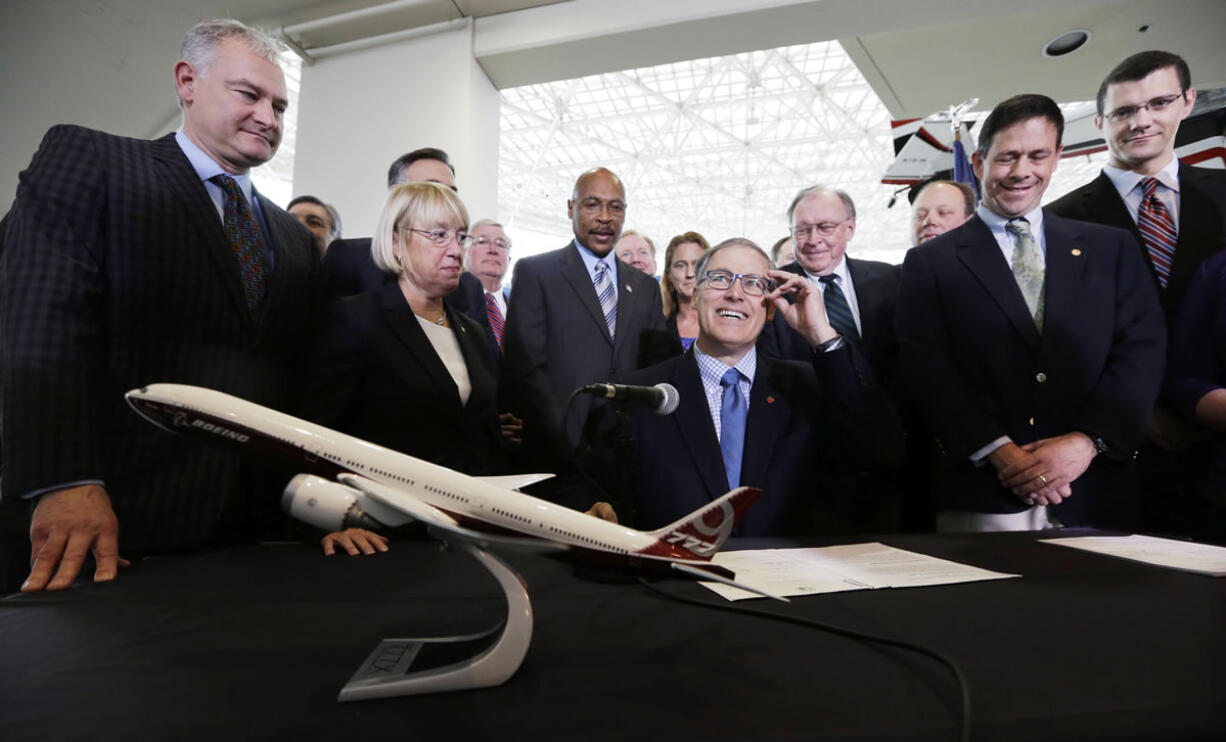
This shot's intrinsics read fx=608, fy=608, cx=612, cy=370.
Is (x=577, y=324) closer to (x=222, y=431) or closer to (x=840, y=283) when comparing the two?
(x=840, y=283)

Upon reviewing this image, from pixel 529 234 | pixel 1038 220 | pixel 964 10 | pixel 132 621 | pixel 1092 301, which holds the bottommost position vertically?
pixel 132 621

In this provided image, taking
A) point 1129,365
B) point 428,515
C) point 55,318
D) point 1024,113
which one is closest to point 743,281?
point 1024,113

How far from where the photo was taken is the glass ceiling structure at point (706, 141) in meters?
14.9

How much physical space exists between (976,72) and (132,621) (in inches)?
388

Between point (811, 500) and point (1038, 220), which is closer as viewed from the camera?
point (811, 500)

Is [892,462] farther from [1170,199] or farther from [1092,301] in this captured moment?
[1170,199]

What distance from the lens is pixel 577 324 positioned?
3879 mm

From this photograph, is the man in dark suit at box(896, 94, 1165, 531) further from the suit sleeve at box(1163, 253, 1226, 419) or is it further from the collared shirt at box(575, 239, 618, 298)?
the collared shirt at box(575, 239, 618, 298)

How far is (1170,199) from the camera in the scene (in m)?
3.13

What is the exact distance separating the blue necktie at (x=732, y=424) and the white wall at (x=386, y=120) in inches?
214

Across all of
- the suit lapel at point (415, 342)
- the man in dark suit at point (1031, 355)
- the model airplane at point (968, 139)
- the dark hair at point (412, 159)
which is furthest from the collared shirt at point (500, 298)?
the model airplane at point (968, 139)

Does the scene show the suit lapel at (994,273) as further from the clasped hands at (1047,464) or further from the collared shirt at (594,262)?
the collared shirt at (594,262)

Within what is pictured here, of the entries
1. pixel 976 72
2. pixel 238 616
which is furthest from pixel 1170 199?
pixel 976 72

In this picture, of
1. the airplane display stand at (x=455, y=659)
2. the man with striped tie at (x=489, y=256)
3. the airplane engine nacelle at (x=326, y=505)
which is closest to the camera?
the airplane display stand at (x=455, y=659)
